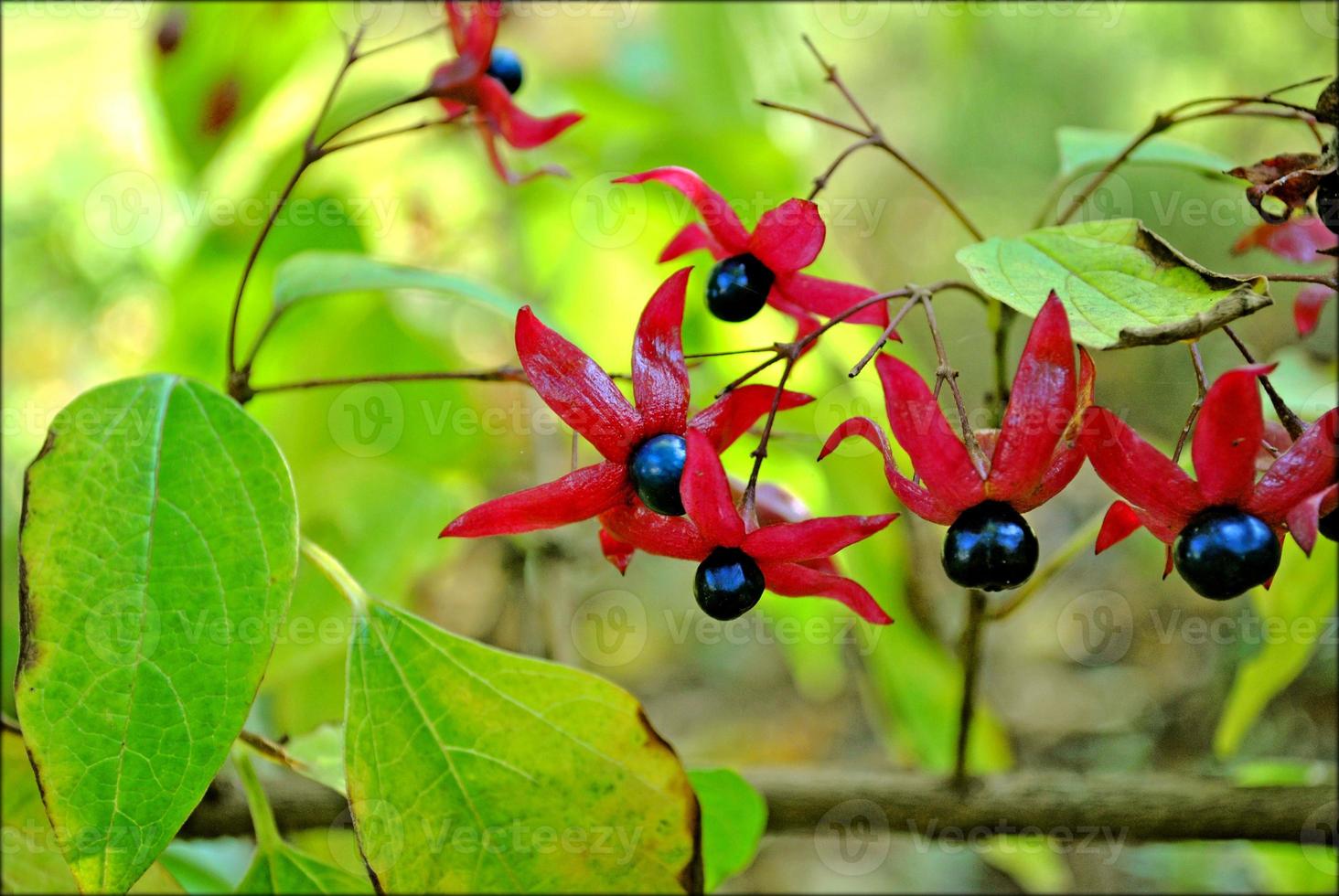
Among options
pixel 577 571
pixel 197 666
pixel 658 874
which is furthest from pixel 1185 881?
pixel 197 666

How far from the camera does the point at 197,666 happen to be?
21.8 inches

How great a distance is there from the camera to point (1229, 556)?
19.7 inches

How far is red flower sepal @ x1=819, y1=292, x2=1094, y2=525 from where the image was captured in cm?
51

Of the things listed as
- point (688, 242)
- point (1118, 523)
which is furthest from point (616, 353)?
point (1118, 523)

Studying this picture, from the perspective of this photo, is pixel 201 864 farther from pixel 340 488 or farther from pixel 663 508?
pixel 663 508

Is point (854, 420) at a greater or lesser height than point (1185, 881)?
greater

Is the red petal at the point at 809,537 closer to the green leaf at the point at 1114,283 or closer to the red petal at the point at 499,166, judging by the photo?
the green leaf at the point at 1114,283

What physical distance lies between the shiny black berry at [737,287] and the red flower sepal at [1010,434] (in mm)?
126

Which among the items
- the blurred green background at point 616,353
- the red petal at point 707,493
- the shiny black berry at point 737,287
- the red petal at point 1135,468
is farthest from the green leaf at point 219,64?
the red petal at point 1135,468

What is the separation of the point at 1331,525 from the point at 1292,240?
0.31 m

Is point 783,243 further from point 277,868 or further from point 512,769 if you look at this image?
point 277,868

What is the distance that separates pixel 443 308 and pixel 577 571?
3.10 ft

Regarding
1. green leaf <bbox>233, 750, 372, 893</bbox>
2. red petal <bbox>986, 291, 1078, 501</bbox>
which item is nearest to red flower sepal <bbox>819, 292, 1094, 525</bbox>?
red petal <bbox>986, 291, 1078, 501</bbox>

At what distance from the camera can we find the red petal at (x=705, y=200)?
607mm
